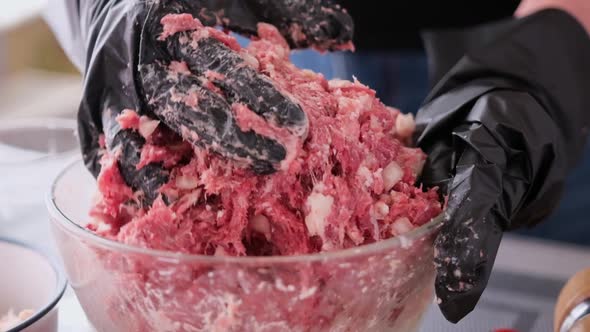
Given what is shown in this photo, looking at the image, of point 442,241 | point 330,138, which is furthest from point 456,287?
point 330,138

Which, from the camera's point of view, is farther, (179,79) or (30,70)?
(30,70)

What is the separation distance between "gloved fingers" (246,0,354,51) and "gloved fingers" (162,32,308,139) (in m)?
0.26

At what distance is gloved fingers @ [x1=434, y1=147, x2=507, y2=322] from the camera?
2.66 ft

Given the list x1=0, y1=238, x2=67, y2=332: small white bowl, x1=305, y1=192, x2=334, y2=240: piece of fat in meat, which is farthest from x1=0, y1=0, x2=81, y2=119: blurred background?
x1=305, y1=192, x2=334, y2=240: piece of fat in meat

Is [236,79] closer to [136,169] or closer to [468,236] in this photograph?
[136,169]

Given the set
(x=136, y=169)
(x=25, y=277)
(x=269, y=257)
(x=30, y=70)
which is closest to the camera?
(x=269, y=257)

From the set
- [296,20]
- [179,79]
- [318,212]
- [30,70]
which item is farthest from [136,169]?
[30,70]

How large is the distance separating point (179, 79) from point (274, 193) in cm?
17

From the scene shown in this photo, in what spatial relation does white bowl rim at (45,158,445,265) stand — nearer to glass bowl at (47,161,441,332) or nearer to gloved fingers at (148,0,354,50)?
glass bowl at (47,161,441,332)

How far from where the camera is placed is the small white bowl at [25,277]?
3.14ft

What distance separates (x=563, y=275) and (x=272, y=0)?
2.34ft

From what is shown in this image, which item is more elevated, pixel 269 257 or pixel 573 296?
pixel 269 257

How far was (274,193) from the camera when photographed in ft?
2.61

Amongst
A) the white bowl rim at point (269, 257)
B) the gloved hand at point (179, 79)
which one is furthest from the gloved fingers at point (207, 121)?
the white bowl rim at point (269, 257)
